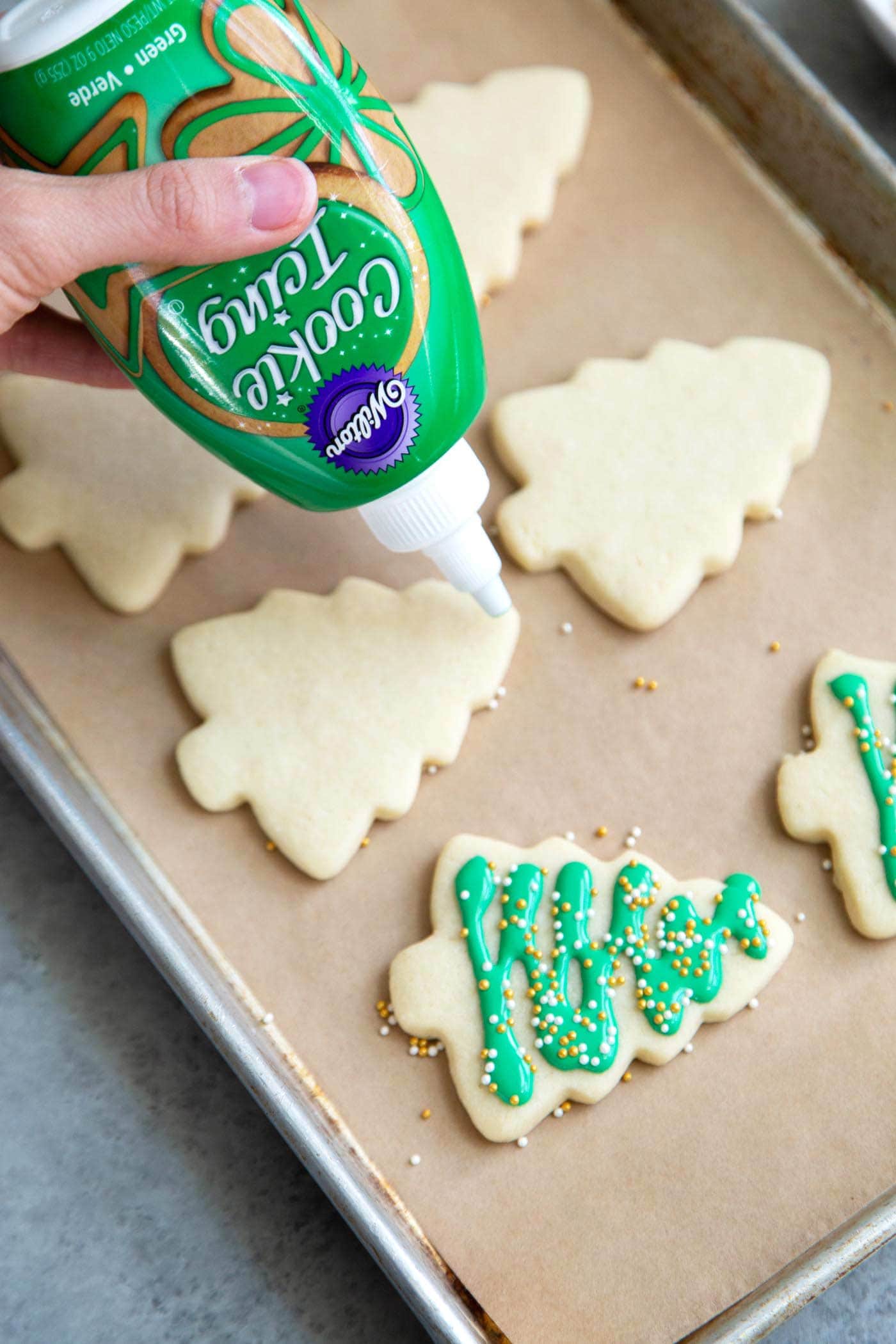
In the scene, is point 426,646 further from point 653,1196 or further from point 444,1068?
point 653,1196

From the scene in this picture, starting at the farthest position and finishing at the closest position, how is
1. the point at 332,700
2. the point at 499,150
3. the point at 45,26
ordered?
the point at 499,150 → the point at 332,700 → the point at 45,26

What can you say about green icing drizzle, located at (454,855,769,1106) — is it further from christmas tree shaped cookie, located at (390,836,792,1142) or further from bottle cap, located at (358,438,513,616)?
bottle cap, located at (358,438,513,616)

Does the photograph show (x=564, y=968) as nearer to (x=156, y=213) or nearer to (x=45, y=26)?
(x=156, y=213)

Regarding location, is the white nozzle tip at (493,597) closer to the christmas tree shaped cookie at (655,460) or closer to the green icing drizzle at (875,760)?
the christmas tree shaped cookie at (655,460)

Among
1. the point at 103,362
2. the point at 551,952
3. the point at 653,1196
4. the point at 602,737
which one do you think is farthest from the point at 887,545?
the point at 103,362

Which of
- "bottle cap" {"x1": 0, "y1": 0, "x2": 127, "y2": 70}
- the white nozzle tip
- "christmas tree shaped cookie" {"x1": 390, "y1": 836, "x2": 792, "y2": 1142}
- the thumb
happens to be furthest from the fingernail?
"christmas tree shaped cookie" {"x1": 390, "y1": 836, "x2": 792, "y2": 1142}

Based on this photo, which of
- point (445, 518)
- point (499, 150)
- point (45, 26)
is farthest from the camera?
point (499, 150)

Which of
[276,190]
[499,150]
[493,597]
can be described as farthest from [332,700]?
[499,150]
